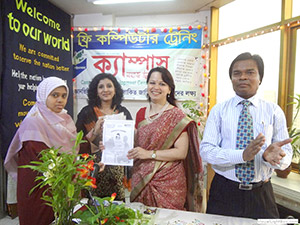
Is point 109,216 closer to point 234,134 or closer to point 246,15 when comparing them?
point 234,134

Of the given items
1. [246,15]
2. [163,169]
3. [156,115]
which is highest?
[246,15]

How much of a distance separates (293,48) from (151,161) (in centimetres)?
186

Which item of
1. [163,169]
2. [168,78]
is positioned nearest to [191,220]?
[163,169]

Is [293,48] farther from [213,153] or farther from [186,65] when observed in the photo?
[213,153]

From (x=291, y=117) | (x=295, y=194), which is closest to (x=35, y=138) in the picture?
(x=295, y=194)

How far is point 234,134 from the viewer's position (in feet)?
4.99

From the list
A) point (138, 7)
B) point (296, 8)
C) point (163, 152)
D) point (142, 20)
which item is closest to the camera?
point (163, 152)

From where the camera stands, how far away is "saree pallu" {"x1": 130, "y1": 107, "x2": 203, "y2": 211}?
1.85m

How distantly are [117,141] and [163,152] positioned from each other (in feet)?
1.30

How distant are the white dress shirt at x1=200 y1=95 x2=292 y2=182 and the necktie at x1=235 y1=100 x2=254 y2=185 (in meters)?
0.02

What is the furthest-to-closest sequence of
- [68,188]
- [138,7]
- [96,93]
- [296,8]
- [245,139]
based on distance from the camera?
1. [138,7]
2. [296,8]
3. [96,93]
4. [245,139]
5. [68,188]

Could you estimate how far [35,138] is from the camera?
1.79 metres

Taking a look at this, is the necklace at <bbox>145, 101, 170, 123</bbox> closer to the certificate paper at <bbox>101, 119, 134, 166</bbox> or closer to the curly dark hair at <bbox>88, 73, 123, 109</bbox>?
A: the certificate paper at <bbox>101, 119, 134, 166</bbox>

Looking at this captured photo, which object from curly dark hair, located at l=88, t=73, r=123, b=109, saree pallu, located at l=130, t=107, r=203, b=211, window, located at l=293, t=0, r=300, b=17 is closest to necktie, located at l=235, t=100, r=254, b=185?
saree pallu, located at l=130, t=107, r=203, b=211
